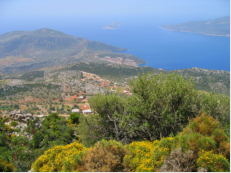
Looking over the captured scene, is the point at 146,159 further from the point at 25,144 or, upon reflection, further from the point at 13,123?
the point at 13,123

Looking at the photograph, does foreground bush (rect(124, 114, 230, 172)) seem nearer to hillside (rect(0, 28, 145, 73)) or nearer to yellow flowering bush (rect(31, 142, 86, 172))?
yellow flowering bush (rect(31, 142, 86, 172))

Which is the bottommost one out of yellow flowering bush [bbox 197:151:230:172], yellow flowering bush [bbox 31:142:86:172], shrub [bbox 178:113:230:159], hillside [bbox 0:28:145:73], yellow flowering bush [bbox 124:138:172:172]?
yellow flowering bush [bbox 31:142:86:172]

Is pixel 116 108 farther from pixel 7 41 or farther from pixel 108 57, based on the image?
pixel 7 41

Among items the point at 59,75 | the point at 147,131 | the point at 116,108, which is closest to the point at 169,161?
the point at 147,131

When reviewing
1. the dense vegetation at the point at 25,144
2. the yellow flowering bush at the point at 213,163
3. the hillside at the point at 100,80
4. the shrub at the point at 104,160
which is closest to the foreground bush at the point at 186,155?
the yellow flowering bush at the point at 213,163

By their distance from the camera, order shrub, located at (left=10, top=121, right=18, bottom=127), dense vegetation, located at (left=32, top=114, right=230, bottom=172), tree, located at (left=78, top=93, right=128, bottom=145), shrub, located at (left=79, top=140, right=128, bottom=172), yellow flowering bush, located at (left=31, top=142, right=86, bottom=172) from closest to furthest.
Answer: dense vegetation, located at (left=32, top=114, right=230, bottom=172) → shrub, located at (left=79, top=140, right=128, bottom=172) → yellow flowering bush, located at (left=31, top=142, right=86, bottom=172) → tree, located at (left=78, top=93, right=128, bottom=145) → shrub, located at (left=10, top=121, right=18, bottom=127)

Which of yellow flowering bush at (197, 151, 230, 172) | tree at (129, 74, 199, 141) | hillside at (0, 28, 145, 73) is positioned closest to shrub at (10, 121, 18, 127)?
tree at (129, 74, 199, 141)
